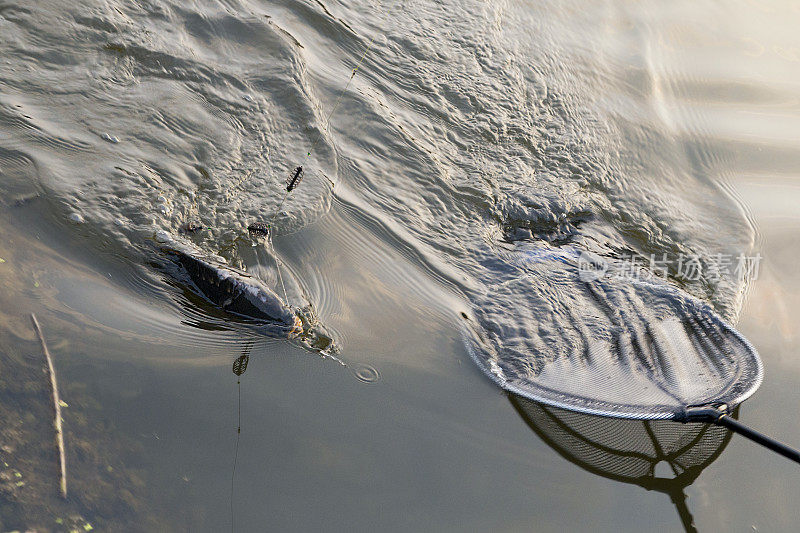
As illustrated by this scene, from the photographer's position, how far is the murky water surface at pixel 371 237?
8.68 feet

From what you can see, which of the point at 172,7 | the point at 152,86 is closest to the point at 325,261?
the point at 152,86

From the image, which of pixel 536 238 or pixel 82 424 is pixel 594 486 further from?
pixel 82 424

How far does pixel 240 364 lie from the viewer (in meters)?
2.97

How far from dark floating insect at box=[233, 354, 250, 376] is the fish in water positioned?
22 cm

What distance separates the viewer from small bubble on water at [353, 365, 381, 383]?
306cm

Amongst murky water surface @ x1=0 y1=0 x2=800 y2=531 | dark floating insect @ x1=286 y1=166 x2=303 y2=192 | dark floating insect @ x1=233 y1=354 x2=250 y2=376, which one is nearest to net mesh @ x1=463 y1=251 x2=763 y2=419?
murky water surface @ x1=0 y1=0 x2=800 y2=531

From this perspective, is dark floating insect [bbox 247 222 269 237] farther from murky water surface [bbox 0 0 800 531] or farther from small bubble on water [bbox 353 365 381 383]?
small bubble on water [bbox 353 365 381 383]

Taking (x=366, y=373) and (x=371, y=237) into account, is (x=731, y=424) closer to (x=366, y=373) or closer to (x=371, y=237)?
(x=366, y=373)

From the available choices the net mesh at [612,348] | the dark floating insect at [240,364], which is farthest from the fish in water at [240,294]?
the net mesh at [612,348]

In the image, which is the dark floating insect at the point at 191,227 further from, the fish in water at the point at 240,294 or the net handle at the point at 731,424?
the net handle at the point at 731,424

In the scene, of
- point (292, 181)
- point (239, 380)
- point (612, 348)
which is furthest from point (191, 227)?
point (612, 348)

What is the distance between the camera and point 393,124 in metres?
5.08

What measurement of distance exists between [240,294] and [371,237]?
1104mm

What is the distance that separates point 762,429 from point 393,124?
3219 mm
